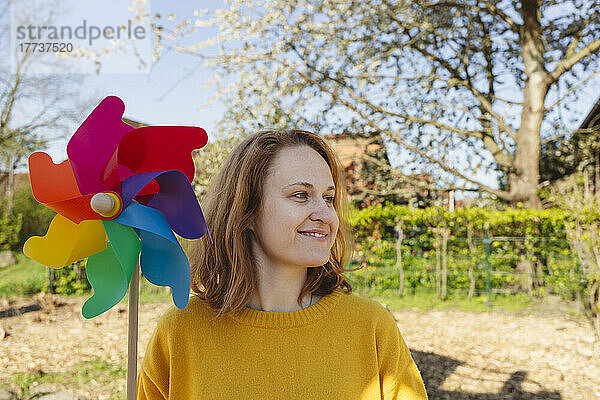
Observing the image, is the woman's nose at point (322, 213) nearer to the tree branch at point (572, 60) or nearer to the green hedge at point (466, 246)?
the green hedge at point (466, 246)

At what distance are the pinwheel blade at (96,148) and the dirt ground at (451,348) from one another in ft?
9.06

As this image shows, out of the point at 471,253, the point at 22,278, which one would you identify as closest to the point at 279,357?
the point at 22,278

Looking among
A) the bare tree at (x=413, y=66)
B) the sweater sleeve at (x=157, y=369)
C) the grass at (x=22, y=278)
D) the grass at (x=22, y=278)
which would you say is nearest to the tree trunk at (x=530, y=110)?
the bare tree at (x=413, y=66)

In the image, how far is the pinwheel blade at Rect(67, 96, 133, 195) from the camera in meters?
1.10

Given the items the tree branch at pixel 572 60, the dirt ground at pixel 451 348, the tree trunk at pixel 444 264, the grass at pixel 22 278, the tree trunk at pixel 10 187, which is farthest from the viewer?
the tree branch at pixel 572 60

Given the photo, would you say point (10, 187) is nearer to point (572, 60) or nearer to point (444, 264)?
point (444, 264)

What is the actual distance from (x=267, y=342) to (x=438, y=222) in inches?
229

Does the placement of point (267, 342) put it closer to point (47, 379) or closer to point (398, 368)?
point (398, 368)

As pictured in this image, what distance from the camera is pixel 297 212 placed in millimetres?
1145

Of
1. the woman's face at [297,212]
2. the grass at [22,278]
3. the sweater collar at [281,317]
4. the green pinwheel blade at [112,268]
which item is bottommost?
the grass at [22,278]

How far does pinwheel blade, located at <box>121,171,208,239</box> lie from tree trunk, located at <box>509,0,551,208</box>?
647 centimetres

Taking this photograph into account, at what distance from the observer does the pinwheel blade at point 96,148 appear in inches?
43.2

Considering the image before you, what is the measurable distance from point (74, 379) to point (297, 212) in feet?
10.3

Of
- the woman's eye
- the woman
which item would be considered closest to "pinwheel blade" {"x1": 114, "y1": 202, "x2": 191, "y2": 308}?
the woman
